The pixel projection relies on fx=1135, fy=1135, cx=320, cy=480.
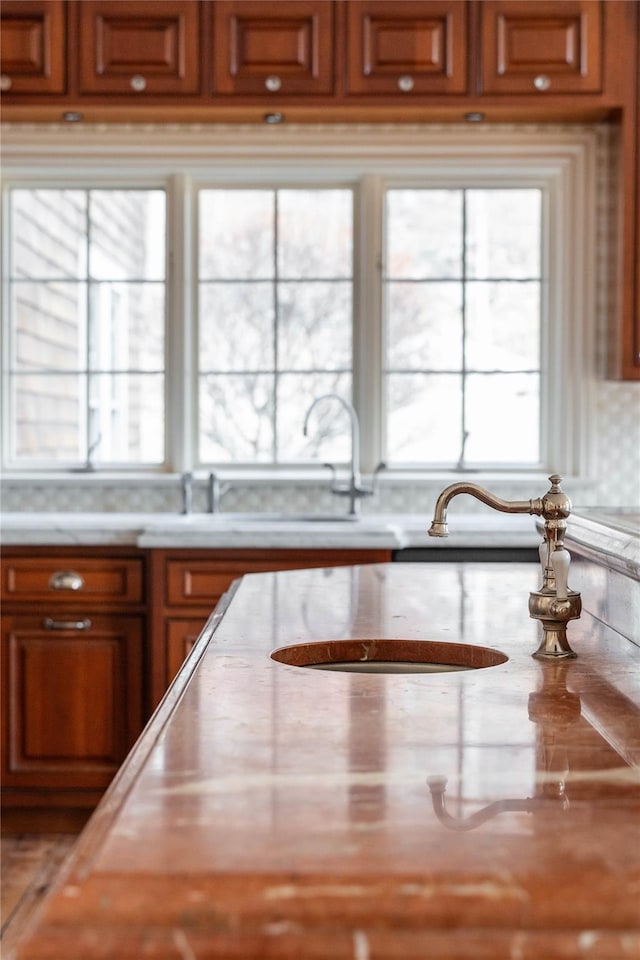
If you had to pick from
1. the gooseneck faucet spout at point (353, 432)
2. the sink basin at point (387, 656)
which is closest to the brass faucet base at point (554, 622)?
the sink basin at point (387, 656)

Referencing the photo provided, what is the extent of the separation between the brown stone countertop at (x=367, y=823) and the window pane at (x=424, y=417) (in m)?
2.82

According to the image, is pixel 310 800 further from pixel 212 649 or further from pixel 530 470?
pixel 530 470

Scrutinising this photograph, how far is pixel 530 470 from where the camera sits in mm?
4215

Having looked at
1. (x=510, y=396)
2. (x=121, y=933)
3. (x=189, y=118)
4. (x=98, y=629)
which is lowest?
(x=98, y=629)

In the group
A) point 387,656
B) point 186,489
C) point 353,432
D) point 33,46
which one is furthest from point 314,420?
point 387,656

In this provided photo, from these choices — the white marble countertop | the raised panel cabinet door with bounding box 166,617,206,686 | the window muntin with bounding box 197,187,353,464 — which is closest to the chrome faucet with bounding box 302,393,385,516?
the window muntin with bounding box 197,187,353,464

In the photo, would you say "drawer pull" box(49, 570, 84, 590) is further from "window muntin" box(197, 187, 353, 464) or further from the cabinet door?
"window muntin" box(197, 187, 353, 464)

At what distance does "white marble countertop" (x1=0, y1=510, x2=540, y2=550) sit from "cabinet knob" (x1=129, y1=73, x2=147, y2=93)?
1465 millimetres

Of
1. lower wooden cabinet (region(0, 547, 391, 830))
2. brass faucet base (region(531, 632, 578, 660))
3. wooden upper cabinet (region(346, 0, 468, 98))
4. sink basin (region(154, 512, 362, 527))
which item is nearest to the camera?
brass faucet base (region(531, 632, 578, 660))

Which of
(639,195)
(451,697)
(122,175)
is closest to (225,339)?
(122,175)

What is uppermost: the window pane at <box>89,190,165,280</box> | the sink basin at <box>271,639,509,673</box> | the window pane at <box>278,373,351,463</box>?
the window pane at <box>89,190,165,280</box>

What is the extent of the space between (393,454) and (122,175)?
1450 millimetres

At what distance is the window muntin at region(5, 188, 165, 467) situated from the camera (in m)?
4.28

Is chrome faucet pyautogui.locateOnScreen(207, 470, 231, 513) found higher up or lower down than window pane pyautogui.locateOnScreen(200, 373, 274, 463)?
lower down
